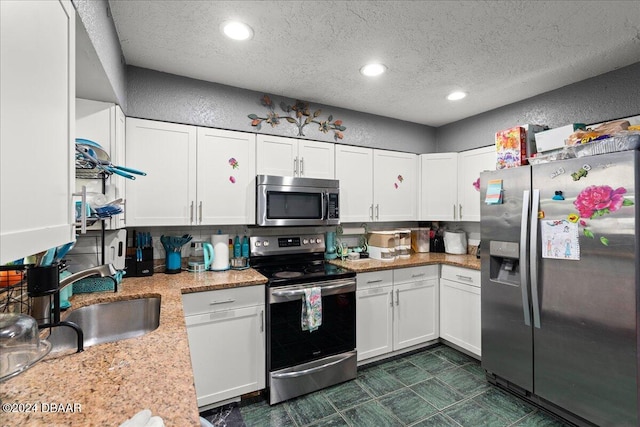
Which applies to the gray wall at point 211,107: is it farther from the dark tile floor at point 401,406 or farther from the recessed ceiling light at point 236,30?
the dark tile floor at point 401,406

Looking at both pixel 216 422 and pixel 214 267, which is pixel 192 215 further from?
pixel 216 422

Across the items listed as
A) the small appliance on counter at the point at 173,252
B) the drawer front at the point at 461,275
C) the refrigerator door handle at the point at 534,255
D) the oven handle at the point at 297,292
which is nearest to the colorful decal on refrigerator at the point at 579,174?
the refrigerator door handle at the point at 534,255

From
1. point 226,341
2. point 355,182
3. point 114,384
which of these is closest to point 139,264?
point 226,341

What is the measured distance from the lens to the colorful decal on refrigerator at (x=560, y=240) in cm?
189

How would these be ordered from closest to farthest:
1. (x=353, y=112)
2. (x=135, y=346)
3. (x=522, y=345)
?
(x=135, y=346) < (x=522, y=345) < (x=353, y=112)

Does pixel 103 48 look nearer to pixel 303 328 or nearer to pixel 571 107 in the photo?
pixel 303 328

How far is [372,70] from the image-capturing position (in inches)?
90.0

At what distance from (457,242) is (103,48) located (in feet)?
11.0

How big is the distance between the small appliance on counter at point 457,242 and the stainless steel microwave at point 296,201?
1412 millimetres

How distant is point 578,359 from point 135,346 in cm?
242

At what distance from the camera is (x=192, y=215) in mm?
2398

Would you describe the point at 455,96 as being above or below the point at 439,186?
above

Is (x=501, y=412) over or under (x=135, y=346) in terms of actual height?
under

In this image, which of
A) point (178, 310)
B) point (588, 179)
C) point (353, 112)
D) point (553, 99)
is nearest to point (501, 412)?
point (588, 179)
